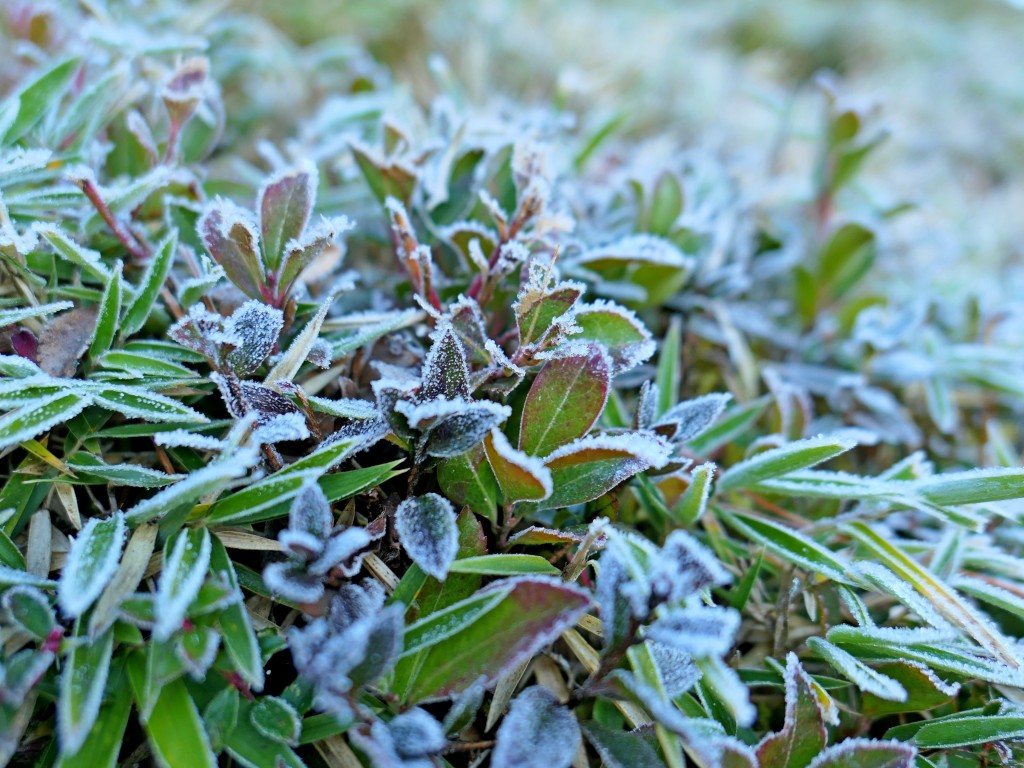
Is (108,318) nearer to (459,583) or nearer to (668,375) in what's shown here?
(459,583)

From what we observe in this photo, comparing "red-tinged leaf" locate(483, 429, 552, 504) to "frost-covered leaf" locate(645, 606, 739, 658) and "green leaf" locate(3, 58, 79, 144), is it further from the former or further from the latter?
"green leaf" locate(3, 58, 79, 144)

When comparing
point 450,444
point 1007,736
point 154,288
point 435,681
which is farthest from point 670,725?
point 154,288

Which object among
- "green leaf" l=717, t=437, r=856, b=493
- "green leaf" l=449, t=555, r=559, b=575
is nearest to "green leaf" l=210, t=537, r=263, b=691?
"green leaf" l=449, t=555, r=559, b=575

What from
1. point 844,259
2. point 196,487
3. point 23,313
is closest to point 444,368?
point 196,487

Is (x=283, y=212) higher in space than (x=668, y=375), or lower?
higher

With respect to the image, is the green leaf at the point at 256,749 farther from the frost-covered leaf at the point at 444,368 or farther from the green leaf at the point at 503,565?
the frost-covered leaf at the point at 444,368

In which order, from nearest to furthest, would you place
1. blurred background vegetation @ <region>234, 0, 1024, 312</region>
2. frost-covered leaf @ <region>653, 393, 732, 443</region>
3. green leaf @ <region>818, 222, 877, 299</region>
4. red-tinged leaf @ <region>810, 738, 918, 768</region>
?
red-tinged leaf @ <region>810, 738, 918, 768</region>, frost-covered leaf @ <region>653, 393, 732, 443</region>, green leaf @ <region>818, 222, 877, 299</region>, blurred background vegetation @ <region>234, 0, 1024, 312</region>

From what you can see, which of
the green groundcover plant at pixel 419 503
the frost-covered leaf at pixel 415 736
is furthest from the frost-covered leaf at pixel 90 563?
the frost-covered leaf at pixel 415 736
